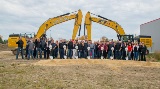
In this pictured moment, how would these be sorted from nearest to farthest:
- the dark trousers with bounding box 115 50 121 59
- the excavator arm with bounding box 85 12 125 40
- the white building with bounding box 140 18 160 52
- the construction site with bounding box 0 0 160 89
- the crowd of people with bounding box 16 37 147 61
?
the construction site with bounding box 0 0 160 89
the crowd of people with bounding box 16 37 147 61
the dark trousers with bounding box 115 50 121 59
the excavator arm with bounding box 85 12 125 40
the white building with bounding box 140 18 160 52

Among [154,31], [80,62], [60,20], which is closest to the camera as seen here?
[80,62]

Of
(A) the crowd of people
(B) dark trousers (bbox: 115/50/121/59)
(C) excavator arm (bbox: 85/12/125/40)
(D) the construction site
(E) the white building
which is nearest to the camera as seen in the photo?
(D) the construction site

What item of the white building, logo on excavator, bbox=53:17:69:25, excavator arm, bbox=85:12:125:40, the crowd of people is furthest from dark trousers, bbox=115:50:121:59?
the white building

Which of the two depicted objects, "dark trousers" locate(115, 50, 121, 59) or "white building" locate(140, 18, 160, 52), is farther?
"white building" locate(140, 18, 160, 52)

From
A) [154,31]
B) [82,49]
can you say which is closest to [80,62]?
[82,49]

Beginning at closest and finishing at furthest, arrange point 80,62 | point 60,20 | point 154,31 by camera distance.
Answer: point 80,62 → point 60,20 → point 154,31

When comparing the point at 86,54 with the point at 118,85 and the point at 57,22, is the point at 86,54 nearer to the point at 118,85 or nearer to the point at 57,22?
the point at 57,22

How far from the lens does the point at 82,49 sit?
26562 mm

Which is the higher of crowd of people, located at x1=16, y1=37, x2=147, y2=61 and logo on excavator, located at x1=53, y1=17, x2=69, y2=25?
logo on excavator, located at x1=53, y1=17, x2=69, y2=25

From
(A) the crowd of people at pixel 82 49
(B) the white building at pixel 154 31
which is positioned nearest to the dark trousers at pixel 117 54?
(A) the crowd of people at pixel 82 49

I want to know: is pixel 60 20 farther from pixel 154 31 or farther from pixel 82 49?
pixel 154 31

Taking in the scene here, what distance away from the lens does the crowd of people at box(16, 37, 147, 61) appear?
26.1 m

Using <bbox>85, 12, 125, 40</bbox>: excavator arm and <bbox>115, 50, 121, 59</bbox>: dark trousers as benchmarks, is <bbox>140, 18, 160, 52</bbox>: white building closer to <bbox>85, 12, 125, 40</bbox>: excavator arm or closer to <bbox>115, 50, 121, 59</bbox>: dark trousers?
<bbox>85, 12, 125, 40</bbox>: excavator arm

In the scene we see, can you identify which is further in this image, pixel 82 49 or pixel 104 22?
pixel 104 22
